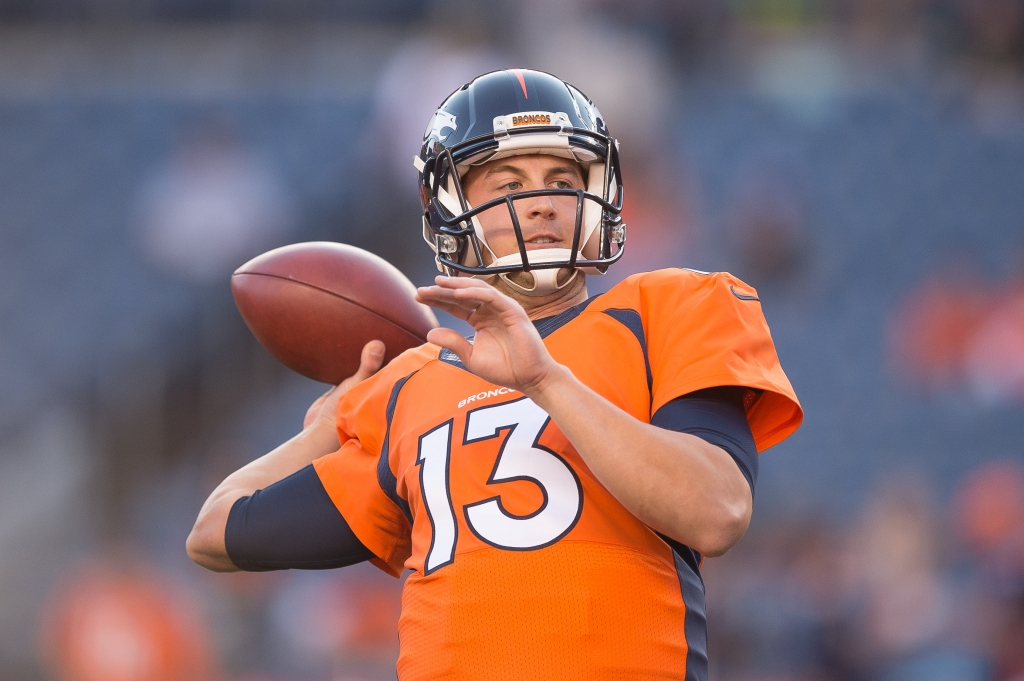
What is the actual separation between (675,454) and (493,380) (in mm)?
302

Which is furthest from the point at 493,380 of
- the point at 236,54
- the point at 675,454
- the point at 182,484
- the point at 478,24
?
the point at 236,54

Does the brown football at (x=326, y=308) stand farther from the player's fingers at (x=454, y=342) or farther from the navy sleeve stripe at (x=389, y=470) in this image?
the player's fingers at (x=454, y=342)

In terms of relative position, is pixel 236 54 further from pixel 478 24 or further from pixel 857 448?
pixel 857 448

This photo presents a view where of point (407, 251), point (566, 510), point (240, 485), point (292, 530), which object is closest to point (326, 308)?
point (240, 485)

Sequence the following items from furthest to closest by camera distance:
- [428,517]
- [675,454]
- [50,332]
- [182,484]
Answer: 1. [50,332]
2. [182,484]
3. [428,517]
4. [675,454]

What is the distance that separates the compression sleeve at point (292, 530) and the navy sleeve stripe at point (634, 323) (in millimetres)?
692

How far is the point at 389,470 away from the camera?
235 cm

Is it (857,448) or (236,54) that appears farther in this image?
(236,54)

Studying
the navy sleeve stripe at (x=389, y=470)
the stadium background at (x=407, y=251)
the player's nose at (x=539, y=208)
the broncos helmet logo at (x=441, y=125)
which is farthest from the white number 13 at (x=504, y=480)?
the stadium background at (x=407, y=251)

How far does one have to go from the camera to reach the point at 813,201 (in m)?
7.75

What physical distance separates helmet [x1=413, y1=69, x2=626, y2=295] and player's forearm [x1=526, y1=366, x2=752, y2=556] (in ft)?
1.51

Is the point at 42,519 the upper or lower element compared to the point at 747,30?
→ lower

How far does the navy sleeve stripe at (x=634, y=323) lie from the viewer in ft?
7.06

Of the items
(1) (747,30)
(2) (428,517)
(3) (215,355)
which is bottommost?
(3) (215,355)
